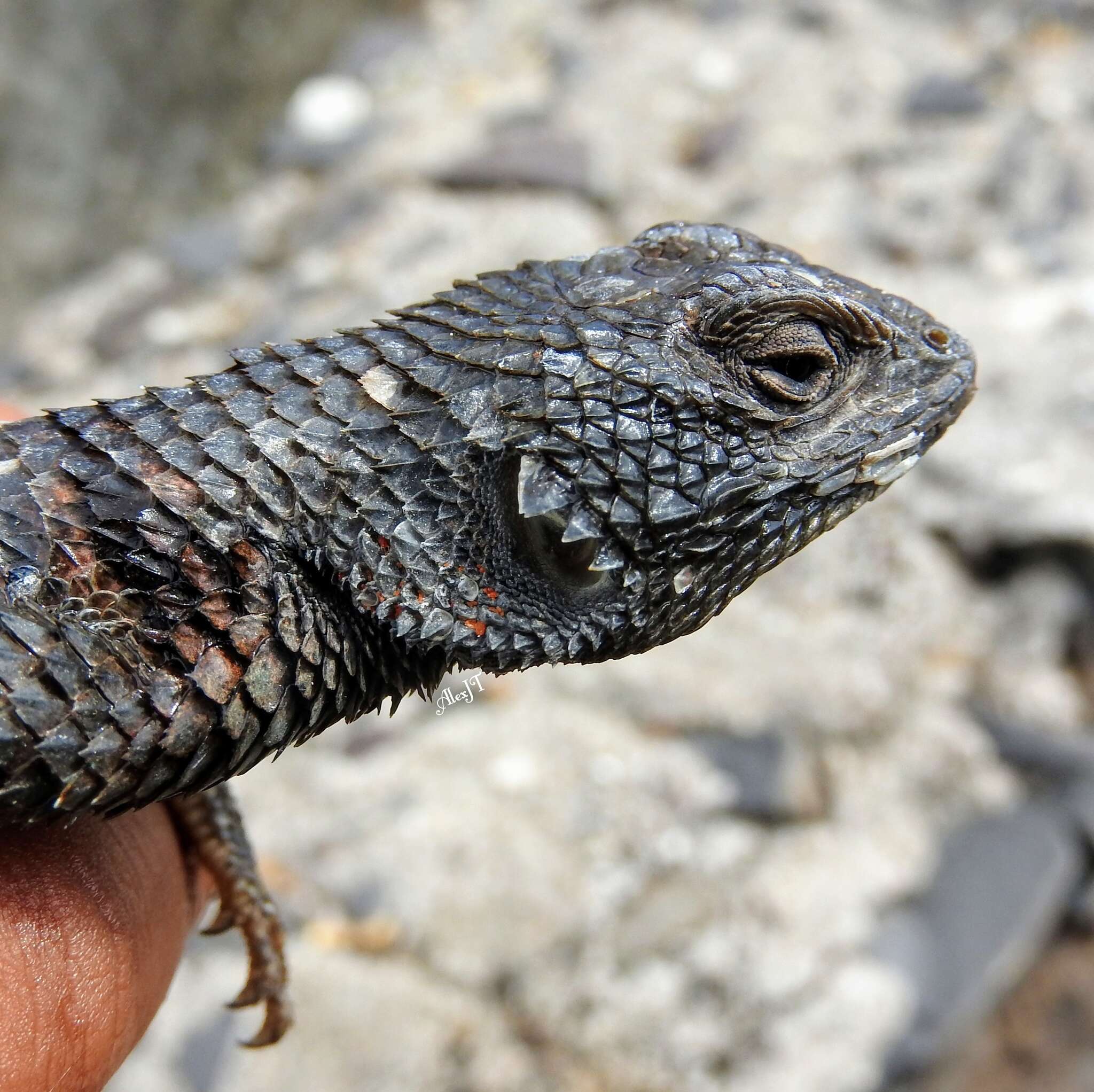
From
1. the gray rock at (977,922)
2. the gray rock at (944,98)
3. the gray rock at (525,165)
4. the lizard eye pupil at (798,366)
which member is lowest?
the gray rock at (977,922)

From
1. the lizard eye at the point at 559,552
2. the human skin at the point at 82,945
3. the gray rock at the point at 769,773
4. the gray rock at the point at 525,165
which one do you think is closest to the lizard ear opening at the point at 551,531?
the lizard eye at the point at 559,552

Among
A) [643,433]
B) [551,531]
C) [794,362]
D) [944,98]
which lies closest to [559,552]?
[551,531]

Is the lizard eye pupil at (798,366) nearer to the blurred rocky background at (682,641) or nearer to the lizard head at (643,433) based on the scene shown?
the lizard head at (643,433)

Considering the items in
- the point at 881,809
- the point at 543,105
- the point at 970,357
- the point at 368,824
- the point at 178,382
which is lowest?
the point at 881,809

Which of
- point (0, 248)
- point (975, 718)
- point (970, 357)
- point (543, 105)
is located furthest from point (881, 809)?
point (0, 248)

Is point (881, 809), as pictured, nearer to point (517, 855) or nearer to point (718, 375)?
point (517, 855)

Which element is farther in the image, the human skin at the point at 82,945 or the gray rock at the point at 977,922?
the gray rock at the point at 977,922

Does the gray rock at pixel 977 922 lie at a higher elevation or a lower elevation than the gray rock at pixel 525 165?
lower
